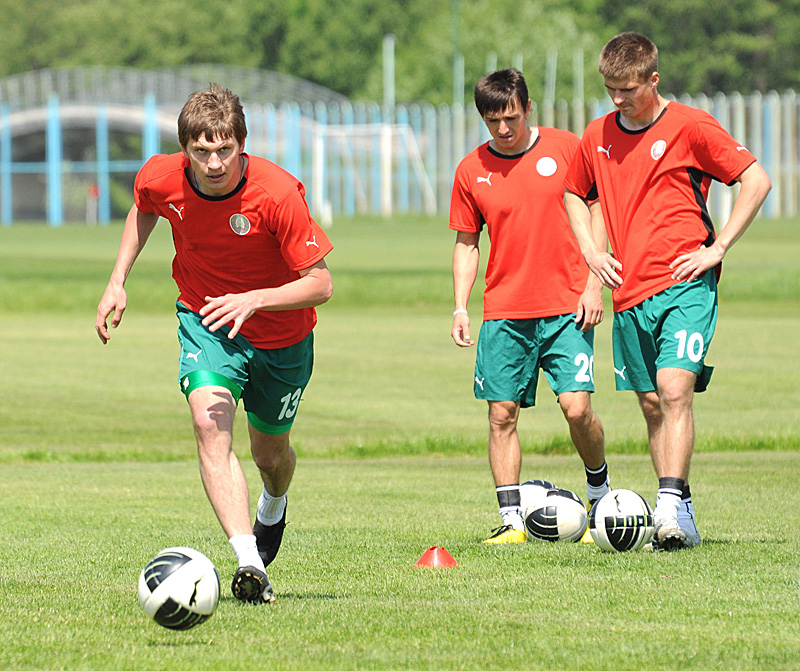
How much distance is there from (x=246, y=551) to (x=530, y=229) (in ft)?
10.1

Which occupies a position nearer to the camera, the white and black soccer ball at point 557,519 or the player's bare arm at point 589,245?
the player's bare arm at point 589,245

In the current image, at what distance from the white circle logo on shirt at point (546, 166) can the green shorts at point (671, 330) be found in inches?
37.8

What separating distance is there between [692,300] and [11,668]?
4.05 m

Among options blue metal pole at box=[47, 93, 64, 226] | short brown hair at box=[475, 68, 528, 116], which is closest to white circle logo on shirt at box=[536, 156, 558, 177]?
short brown hair at box=[475, 68, 528, 116]

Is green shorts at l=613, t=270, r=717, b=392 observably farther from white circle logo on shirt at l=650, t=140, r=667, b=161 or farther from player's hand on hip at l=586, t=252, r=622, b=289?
white circle logo on shirt at l=650, t=140, r=667, b=161

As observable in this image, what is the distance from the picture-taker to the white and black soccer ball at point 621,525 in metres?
7.11

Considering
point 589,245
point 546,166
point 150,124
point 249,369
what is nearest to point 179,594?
point 249,369

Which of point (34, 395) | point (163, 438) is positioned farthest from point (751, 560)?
point (34, 395)

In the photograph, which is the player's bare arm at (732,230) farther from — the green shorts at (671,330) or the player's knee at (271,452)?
the player's knee at (271,452)

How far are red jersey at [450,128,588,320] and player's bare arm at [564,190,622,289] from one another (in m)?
0.15

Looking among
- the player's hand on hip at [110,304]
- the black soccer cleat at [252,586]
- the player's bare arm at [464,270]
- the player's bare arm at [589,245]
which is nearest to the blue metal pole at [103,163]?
the player's bare arm at [464,270]

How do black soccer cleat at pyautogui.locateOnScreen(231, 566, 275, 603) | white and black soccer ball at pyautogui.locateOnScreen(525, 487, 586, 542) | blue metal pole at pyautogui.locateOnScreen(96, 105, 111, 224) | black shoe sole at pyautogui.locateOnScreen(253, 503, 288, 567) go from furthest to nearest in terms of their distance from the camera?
blue metal pole at pyautogui.locateOnScreen(96, 105, 111, 224) < white and black soccer ball at pyautogui.locateOnScreen(525, 487, 586, 542) < black shoe sole at pyautogui.locateOnScreen(253, 503, 288, 567) < black soccer cleat at pyautogui.locateOnScreen(231, 566, 275, 603)

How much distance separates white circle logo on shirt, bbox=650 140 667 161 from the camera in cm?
745

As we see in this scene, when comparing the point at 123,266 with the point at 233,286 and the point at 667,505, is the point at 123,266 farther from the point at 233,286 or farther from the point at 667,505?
the point at 667,505
